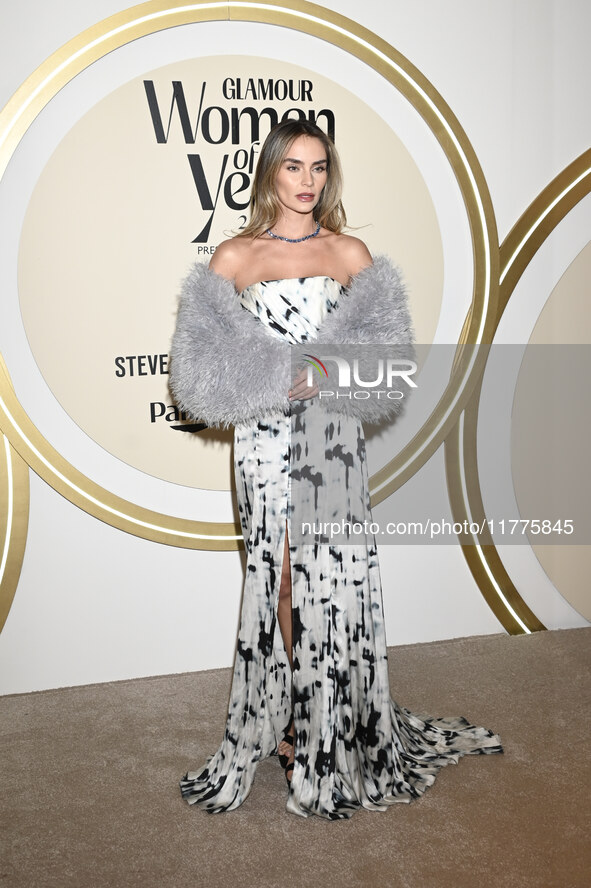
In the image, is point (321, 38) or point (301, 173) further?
point (321, 38)

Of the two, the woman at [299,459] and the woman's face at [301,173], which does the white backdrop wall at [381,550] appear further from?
the woman's face at [301,173]

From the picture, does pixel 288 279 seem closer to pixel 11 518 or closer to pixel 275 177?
pixel 275 177

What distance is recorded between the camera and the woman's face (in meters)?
2.13

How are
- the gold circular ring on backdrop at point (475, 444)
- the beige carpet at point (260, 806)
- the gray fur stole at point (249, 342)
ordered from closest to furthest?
the beige carpet at point (260, 806) < the gray fur stole at point (249, 342) < the gold circular ring on backdrop at point (475, 444)

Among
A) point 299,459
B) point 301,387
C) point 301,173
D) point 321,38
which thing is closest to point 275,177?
point 301,173

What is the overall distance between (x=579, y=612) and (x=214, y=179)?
6.93 feet

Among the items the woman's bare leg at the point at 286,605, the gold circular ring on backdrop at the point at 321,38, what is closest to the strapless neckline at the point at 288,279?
the woman's bare leg at the point at 286,605

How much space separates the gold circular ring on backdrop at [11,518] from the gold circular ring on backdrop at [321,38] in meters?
0.05

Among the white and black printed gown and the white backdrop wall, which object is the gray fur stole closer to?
the white and black printed gown

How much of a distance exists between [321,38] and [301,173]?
843mm

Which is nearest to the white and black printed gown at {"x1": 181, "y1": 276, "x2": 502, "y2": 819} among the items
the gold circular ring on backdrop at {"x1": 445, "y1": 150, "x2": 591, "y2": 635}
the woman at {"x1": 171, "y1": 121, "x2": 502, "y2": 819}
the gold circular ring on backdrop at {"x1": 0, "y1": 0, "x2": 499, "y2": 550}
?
the woman at {"x1": 171, "y1": 121, "x2": 502, "y2": 819}

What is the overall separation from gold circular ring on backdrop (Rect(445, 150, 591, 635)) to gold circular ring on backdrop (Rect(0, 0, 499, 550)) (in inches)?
2.6

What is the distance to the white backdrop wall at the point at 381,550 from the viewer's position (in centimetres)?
279

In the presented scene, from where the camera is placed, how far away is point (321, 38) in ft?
8.91
